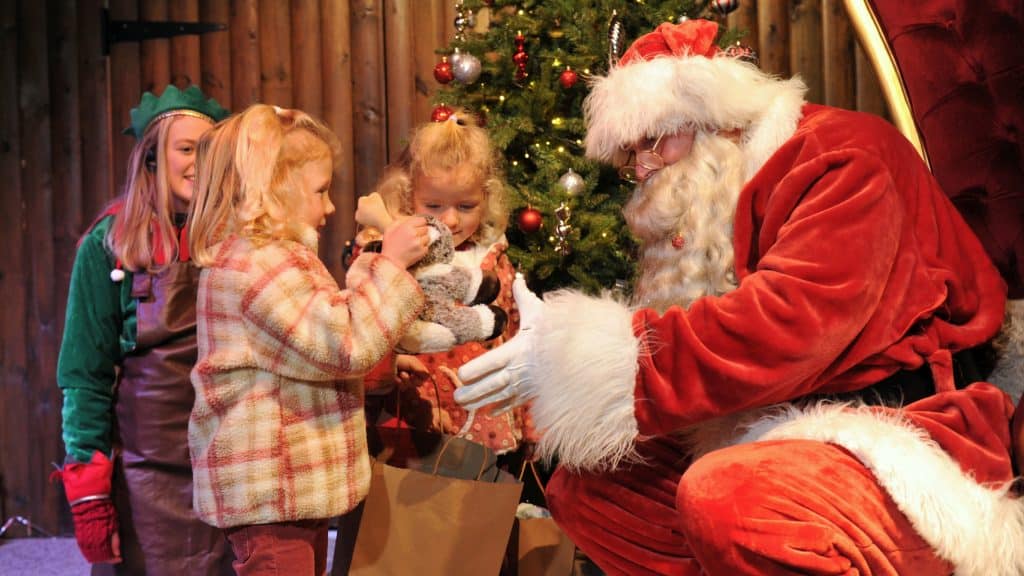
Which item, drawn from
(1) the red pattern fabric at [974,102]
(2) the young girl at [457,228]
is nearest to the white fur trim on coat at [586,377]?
(1) the red pattern fabric at [974,102]

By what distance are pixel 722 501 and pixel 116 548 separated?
1789 mm

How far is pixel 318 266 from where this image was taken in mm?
2213

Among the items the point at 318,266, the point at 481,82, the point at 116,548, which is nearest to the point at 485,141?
the point at 481,82

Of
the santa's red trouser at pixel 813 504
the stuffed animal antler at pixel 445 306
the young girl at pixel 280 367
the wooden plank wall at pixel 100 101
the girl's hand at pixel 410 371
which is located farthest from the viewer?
the wooden plank wall at pixel 100 101

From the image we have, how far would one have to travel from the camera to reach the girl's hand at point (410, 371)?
8.97ft

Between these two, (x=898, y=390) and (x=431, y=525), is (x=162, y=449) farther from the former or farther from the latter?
(x=898, y=390)

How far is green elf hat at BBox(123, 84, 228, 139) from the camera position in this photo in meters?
2.88

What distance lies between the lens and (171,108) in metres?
2.88

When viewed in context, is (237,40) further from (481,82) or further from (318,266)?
(318,266)

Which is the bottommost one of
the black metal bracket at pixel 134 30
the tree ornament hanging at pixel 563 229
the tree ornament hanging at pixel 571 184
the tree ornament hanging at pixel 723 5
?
the tree ornament hanging at pixel 563 229

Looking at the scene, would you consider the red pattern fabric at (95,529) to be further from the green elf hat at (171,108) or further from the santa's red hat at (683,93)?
the santa's red hat at (683,93)

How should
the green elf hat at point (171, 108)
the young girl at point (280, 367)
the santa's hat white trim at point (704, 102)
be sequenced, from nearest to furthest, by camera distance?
the santa's hat white trim at point (704, 102) < the young girl at point (280, 367) < the green elf hat at point (171, 108)

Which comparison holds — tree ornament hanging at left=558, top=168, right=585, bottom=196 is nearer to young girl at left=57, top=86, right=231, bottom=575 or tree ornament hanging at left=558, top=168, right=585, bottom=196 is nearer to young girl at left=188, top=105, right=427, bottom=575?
young girl at left=188, top=105, right=427, bottom=575

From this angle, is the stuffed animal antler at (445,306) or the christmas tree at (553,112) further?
the christmas tree at (553,112)
